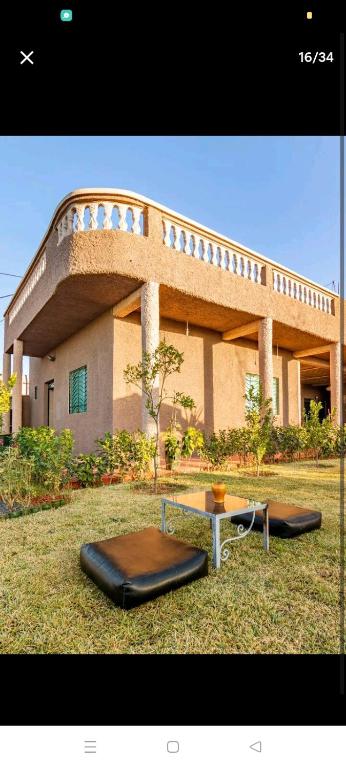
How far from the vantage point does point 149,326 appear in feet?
20.4

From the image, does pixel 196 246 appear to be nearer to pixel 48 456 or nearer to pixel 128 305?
pixel 128 305

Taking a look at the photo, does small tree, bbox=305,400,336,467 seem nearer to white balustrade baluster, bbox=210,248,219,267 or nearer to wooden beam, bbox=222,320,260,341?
wooden beam, bbox=222,320,260,341

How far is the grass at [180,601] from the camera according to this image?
173cm

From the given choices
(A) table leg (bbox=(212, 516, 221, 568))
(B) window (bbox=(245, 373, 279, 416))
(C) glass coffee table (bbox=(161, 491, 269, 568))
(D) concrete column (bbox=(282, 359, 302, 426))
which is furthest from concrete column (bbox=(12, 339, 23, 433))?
(A) table leg (bbox=(212, 516, 221, 568))

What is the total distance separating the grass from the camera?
68.1 inches

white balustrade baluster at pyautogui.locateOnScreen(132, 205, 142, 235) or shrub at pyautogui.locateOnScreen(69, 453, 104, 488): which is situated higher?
white balustrade baluster at pyautogui.locateOnScreen(132, 205, 142, 235)

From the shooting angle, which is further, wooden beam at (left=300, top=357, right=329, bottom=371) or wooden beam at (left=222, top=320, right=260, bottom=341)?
wooden beam at (left=300, top=357, right=329, bottom=371)

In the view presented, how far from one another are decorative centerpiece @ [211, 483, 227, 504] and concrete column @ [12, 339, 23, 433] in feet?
30.1
